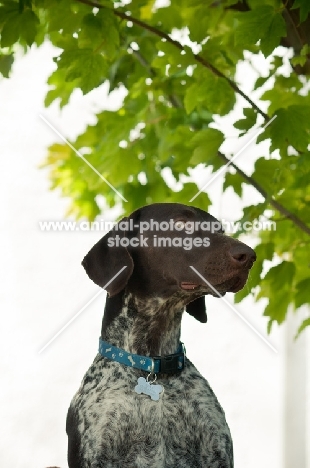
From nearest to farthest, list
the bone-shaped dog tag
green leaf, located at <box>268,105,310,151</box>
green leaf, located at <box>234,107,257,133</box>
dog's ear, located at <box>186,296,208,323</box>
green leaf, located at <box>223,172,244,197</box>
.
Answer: the bone-shaped dog tag < dog's ear, located at <box>186,296,208,323</box> < green leaf, located at <box>268,105,310,151</box> < green leaf, located at <box>234,107,257,133</box> < green leaf, located at <box>223,172,244,197</box>

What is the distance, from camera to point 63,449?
2.59m

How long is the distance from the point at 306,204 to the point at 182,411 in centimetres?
82

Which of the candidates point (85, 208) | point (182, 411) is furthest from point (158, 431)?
point (85, 208)

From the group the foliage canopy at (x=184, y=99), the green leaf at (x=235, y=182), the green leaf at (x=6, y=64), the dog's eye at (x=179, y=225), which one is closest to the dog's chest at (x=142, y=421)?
the dog's eye at (x=179, y=225)

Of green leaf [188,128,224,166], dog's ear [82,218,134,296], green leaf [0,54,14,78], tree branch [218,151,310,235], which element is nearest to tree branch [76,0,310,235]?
tree branch [218,151,310,235]

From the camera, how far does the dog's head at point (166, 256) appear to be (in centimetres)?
128

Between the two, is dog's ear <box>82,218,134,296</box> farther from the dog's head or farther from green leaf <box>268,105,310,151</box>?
green leaf <box>268,105,310,151</box>

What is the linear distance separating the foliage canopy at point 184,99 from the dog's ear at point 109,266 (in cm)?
42

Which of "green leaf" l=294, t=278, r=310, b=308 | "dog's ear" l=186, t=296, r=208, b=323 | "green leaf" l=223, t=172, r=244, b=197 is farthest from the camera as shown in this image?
"green leaf" l=223, t=172, r=244, b=197

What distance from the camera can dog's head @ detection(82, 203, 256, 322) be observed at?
128cm

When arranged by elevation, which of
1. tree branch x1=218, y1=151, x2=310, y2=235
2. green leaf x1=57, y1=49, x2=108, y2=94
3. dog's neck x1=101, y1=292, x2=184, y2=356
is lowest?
dog's neck x1=101, y1=292, x2=184, y2=356

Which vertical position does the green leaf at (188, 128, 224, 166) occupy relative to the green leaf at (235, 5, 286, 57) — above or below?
below

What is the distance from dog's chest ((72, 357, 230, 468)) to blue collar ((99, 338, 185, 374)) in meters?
0.01

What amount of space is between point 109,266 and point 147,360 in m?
0.19
